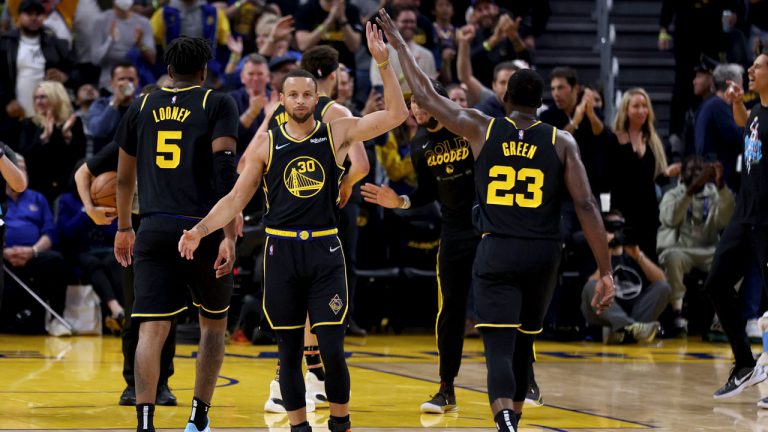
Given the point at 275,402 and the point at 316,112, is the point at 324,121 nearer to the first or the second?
the point at 316,112

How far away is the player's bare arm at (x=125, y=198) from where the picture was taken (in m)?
7.32

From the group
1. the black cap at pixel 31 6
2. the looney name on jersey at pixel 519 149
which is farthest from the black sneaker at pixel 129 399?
the black cap at pixel 31 6

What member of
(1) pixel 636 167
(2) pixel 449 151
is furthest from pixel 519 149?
(1) pixel 636 167

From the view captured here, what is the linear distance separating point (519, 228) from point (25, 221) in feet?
27.2

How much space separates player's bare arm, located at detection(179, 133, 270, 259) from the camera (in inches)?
263

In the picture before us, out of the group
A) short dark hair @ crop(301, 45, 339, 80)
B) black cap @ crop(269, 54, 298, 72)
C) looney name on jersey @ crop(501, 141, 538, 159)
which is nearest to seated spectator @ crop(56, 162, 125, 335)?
black cap @ crop(269, 54, 298, 72)

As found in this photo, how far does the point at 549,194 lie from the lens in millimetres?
6863

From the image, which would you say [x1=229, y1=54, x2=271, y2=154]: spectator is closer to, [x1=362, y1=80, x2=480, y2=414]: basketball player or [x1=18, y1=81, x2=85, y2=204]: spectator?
[x1=18, y1=81, x2=85, y2=204]: spectator

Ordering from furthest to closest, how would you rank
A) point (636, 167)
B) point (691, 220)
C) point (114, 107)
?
point (691, 220), point (636, 167), point (114, 107)

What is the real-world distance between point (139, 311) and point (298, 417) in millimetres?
1071

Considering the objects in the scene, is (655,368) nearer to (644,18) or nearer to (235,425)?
(235,425)

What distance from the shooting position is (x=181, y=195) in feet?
23.2

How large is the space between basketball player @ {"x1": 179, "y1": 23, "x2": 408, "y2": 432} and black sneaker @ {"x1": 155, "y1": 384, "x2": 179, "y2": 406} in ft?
6.41

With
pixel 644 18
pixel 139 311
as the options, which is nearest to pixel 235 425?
pixel 139 311
